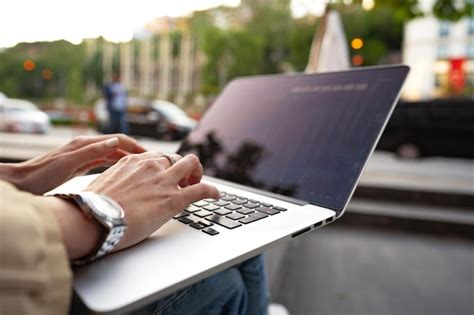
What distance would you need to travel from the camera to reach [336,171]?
0.79 m

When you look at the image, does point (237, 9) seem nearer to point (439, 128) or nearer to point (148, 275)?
point (439, 128)

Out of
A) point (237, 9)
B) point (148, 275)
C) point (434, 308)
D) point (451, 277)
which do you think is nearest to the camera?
point (148, 275)

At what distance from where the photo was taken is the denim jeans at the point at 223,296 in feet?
2.10

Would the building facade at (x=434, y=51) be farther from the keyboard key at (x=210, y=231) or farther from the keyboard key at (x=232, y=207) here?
the keyboard key at (x=210, y=231)

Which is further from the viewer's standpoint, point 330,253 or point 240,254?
point 330,253

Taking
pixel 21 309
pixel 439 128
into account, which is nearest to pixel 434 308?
pixel 21 309

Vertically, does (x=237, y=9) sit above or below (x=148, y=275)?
above

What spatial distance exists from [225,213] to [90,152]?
0.34 meters

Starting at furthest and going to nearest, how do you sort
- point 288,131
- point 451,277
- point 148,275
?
point 451,277 → point 288,131 → point 148,275

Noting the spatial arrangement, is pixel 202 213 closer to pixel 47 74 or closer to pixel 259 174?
pixel 259 174

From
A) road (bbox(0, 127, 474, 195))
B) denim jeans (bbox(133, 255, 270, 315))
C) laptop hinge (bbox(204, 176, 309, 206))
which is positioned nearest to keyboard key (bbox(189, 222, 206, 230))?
denim jeans (bbox(133, 255, 270, 315))

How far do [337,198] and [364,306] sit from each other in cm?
134

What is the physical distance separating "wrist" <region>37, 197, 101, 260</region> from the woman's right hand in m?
0.05

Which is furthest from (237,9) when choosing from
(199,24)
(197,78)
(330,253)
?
(330,253)
